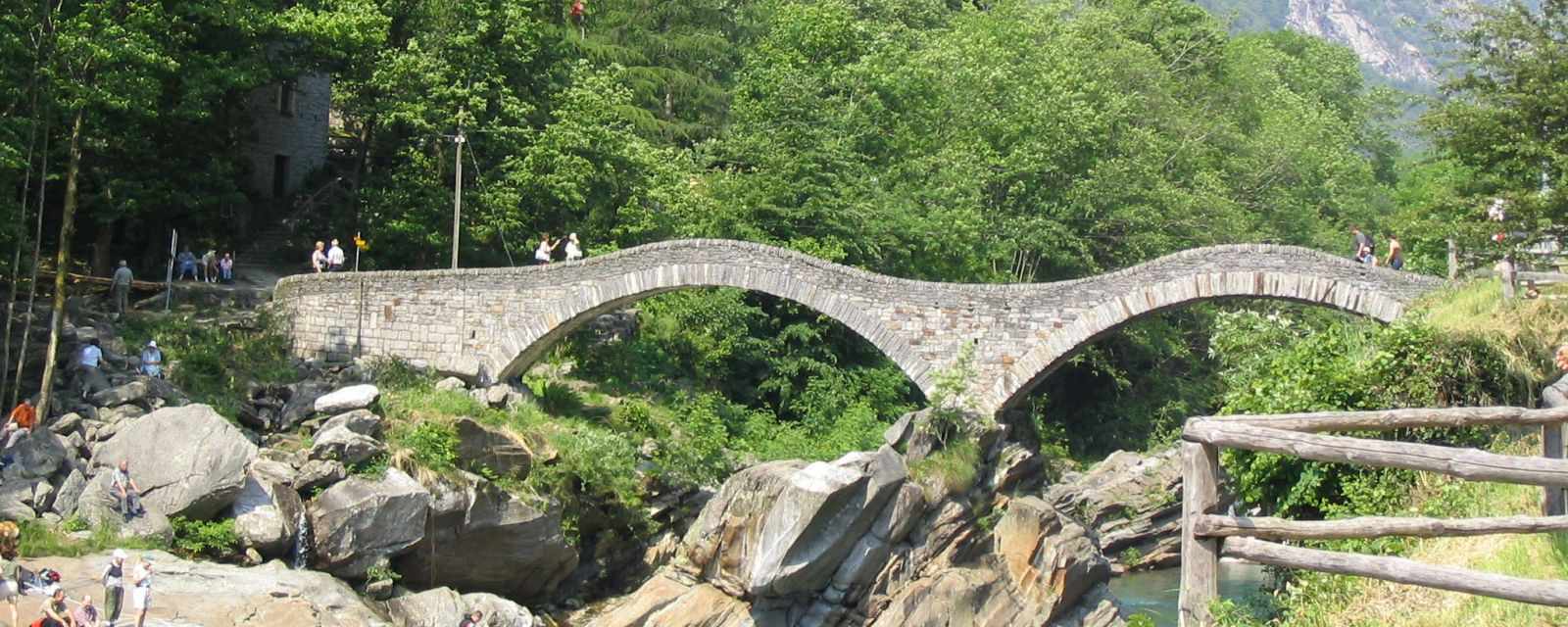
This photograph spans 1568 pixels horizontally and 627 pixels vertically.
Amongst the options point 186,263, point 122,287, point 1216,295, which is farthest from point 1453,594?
point 186,263

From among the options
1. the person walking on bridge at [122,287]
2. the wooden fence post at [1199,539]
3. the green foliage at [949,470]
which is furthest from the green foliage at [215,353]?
the wooden fence post at [1199,539]

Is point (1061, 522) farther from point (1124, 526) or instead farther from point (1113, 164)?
point (1113, 164)

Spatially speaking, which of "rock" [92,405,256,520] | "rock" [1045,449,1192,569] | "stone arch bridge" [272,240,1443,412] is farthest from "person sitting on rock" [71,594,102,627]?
"rock" [1045,449,1192,569]

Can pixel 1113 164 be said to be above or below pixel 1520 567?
above

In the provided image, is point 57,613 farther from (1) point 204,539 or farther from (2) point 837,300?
(2) point 837,300

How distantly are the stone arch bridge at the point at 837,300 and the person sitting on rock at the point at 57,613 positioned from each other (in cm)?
1246

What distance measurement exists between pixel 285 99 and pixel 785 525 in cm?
1900

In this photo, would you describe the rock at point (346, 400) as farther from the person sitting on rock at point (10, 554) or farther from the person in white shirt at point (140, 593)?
the person in white shirt at point (140, 593)

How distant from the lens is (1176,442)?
3603cm

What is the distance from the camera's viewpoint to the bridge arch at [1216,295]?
23719 mm

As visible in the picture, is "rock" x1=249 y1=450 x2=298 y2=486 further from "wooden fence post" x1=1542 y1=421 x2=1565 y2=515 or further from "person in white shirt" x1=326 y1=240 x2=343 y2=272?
"wooden fence post" x1=1542 y1=421 x2=1565 y2=515

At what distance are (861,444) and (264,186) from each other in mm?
15105

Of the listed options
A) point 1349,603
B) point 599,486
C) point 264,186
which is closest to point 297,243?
point 264,186

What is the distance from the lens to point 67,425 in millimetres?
23078
